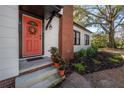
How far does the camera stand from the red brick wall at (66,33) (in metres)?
9.84

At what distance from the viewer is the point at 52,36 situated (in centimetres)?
948

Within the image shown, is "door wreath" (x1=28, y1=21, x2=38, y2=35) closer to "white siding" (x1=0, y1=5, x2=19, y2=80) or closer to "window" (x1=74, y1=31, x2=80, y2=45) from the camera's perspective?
"white siding" (x1=0, y1=5, x2=19, y2=80)

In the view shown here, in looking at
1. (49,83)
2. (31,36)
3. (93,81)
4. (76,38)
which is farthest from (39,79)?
(76,38)

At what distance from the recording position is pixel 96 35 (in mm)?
28531

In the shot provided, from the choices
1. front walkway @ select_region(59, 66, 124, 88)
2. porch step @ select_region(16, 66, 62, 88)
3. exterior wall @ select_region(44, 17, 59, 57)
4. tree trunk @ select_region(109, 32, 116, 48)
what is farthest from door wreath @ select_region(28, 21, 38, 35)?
tree trunk @ select_region(109, 32, 116, 48)

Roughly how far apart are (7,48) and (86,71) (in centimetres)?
567

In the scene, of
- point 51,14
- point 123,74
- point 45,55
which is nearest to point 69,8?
point 51,14

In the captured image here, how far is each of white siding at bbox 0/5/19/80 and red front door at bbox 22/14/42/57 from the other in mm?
2526

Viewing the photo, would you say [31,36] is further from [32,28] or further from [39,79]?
[39,79]

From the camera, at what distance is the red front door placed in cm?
706

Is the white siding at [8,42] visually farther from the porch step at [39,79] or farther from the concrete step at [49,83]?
the concrete step at [49,83]

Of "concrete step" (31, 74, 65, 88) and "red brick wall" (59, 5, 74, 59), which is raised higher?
"red brick wall" (59, 5, 74, 59)

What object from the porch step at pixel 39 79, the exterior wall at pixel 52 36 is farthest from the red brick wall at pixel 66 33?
the porch step at pixel 39 79
